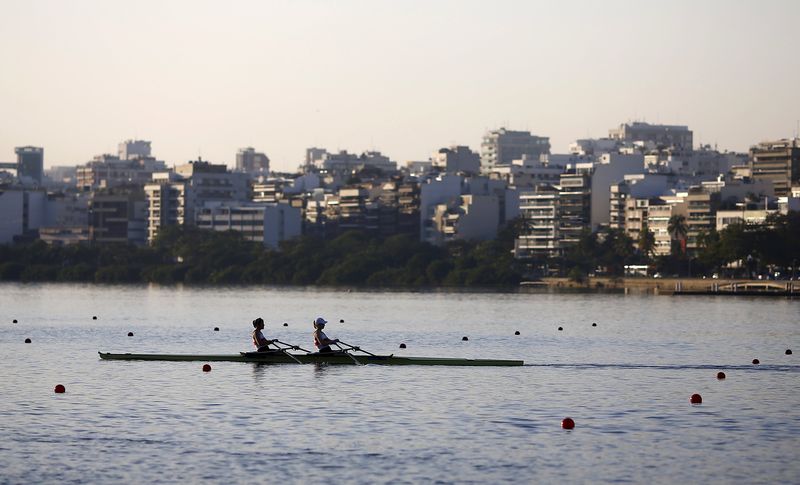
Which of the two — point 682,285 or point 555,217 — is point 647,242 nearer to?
point 682,285

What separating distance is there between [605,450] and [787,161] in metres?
170

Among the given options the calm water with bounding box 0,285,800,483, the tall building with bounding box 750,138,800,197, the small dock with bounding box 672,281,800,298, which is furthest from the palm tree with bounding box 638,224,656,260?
the calm water with bounding box 0,285,800,483

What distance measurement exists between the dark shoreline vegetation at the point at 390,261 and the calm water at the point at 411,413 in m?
86.3

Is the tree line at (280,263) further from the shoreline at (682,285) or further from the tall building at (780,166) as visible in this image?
the tall building at (780,166)

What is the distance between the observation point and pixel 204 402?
37625mm

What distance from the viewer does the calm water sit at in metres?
28.7

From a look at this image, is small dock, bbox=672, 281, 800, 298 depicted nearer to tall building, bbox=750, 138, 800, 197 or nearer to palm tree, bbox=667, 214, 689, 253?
palm tree, bbox=667, 214, 689, 253

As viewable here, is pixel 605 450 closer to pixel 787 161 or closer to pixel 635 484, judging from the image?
pixel 635 484

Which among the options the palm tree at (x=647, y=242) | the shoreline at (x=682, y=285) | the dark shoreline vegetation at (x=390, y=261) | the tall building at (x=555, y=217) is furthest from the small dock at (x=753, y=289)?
the tall building at (x=555, y=217)

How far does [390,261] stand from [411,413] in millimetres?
134359

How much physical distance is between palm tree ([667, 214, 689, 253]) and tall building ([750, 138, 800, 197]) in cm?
2411

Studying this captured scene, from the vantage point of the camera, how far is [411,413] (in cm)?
3578

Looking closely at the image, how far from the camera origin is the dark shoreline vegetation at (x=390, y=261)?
15262cm

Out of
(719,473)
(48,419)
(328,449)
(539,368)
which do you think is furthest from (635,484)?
(539,368)
